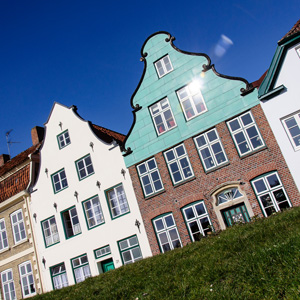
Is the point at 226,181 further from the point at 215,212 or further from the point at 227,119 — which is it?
the point at 227,119

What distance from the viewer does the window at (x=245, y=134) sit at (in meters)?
15.2

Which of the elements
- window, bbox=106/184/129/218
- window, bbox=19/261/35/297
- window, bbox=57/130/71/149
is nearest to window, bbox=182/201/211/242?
window, bbox=106/184/129/218

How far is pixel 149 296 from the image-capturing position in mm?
8156

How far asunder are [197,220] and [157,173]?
332cm

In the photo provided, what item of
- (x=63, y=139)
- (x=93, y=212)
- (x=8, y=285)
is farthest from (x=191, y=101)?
(x=8, y=285)

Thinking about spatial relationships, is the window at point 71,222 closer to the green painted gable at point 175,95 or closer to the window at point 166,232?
the green painted gable at point 175,95

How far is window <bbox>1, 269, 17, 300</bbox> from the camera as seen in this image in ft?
71.2

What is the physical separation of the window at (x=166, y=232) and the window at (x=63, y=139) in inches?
336

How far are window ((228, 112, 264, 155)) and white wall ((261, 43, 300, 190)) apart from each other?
0.78 m

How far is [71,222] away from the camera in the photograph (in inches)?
801

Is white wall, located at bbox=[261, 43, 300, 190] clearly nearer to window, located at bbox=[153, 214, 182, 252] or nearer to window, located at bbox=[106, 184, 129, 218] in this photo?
window, located at bbox=[153, 214, 182, 252]

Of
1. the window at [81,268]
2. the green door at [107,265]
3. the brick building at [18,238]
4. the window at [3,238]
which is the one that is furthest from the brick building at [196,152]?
the window at [3,238]

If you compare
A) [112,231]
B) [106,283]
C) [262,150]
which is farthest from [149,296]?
[112,231]

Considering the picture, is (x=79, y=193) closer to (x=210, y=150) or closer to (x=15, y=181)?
(x=15, y=181)
